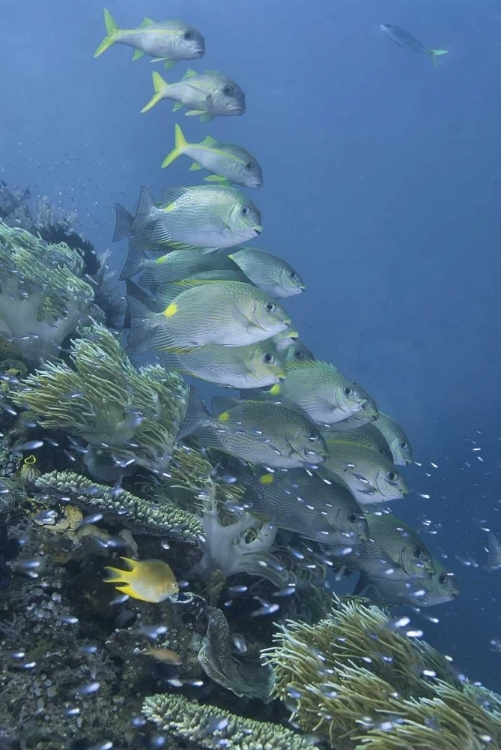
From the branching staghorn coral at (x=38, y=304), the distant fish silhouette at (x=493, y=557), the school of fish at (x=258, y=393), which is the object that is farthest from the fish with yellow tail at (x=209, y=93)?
the distant fish silhouette at (x=493, y=557)

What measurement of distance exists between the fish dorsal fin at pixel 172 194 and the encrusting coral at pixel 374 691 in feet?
11.1

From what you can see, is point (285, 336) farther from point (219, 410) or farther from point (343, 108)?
point (343, 108)

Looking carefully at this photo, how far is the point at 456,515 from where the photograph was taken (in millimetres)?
26047

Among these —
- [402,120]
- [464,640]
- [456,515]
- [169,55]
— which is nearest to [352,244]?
[402,120]

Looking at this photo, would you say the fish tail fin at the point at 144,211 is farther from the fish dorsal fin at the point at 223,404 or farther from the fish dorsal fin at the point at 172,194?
the fish dorsal fin at the point at 223,404

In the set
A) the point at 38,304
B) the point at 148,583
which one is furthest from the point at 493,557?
the point at 38,304

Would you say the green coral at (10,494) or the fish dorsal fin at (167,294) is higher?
the fish dorsal fin at (167,294)

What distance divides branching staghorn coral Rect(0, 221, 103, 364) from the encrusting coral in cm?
379

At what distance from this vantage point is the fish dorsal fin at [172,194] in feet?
15.7

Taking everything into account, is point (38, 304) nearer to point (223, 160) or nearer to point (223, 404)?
point (223, 160)

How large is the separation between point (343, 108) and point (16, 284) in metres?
81.0

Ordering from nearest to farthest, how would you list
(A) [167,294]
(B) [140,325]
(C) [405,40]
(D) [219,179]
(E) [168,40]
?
1. (B) [140,325]
2. (A) [167,294]
3. (D) [219,179]
4. (E) [168,40]
5. (C) [405,40]

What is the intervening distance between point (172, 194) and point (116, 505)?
101 inches

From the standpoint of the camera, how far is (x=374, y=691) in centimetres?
330
